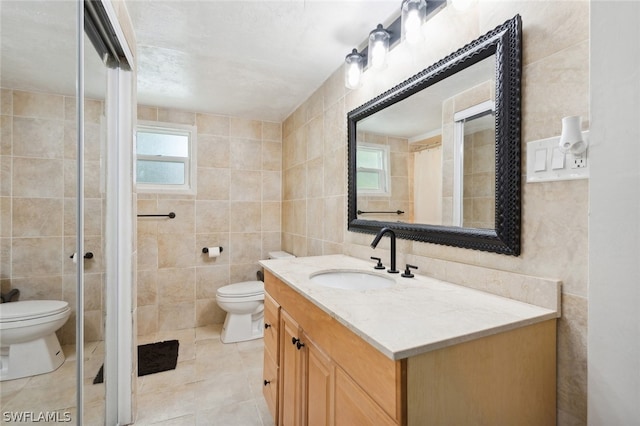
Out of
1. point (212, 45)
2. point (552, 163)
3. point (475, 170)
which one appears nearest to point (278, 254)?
point (212, 45)

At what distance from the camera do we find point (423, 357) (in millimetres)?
694

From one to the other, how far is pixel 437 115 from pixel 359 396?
47.1 inches

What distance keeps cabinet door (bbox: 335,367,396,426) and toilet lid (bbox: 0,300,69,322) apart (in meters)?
0.91

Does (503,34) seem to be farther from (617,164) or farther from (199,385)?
(199,385)

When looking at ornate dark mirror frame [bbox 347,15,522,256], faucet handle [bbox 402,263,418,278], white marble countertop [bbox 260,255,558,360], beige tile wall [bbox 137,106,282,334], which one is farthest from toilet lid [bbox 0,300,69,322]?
beige tile wall [bbox 137,106,282,334]

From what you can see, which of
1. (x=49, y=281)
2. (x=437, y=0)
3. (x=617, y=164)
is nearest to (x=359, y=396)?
(x=617, y=164)

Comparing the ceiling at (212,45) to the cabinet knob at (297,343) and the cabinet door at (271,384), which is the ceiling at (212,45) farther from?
the cabinet door at (271,384)

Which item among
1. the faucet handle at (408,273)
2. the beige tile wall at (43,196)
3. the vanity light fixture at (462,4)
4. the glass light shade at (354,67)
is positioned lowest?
the faucet handle at (408,273)

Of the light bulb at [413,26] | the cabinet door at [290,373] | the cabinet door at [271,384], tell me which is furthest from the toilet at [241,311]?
the light bulb at [413,26]

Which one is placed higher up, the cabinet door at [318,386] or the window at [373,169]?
the window at [373,169]

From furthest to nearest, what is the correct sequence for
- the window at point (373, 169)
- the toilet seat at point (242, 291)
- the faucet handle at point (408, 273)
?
the toilet seat at point (242, 291)
the window at point (373, 169)
the faucet handle at point (408, 273)

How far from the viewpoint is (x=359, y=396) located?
83 centimetres

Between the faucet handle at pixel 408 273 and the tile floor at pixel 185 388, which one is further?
the faucet handle at pixel 408 273

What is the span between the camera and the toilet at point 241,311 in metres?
2.68
